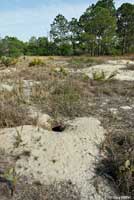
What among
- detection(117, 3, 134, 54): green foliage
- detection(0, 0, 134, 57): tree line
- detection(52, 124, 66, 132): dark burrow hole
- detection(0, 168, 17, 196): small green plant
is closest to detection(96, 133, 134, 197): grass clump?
detection(52, 124, 66, 132): dark burrow hole

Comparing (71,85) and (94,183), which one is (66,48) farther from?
(94,183)

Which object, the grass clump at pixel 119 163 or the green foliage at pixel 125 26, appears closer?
the grass clump at pixel 119 163

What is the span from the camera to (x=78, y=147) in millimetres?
4543

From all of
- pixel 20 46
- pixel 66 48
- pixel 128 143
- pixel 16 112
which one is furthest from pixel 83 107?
pixel 20 46

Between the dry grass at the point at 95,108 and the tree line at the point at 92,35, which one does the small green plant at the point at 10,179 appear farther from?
the tree line at the point at 92,35

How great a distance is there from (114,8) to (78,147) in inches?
1497

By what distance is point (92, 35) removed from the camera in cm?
Result: 3725

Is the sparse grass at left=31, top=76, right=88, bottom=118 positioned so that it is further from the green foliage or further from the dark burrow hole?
the green foliage

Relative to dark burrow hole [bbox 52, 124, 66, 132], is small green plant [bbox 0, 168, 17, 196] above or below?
below

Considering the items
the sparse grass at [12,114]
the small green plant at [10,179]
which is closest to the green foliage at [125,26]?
the sparse grass at [12,114]

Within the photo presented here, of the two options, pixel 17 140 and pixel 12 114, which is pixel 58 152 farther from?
pixel 12 114

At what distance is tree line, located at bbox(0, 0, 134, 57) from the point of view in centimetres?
3644

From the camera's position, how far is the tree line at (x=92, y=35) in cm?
3644

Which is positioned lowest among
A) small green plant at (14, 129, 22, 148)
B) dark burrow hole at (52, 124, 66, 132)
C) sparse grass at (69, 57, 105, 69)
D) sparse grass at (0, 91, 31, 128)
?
sparse grass at (69, 57, 105, 69)
